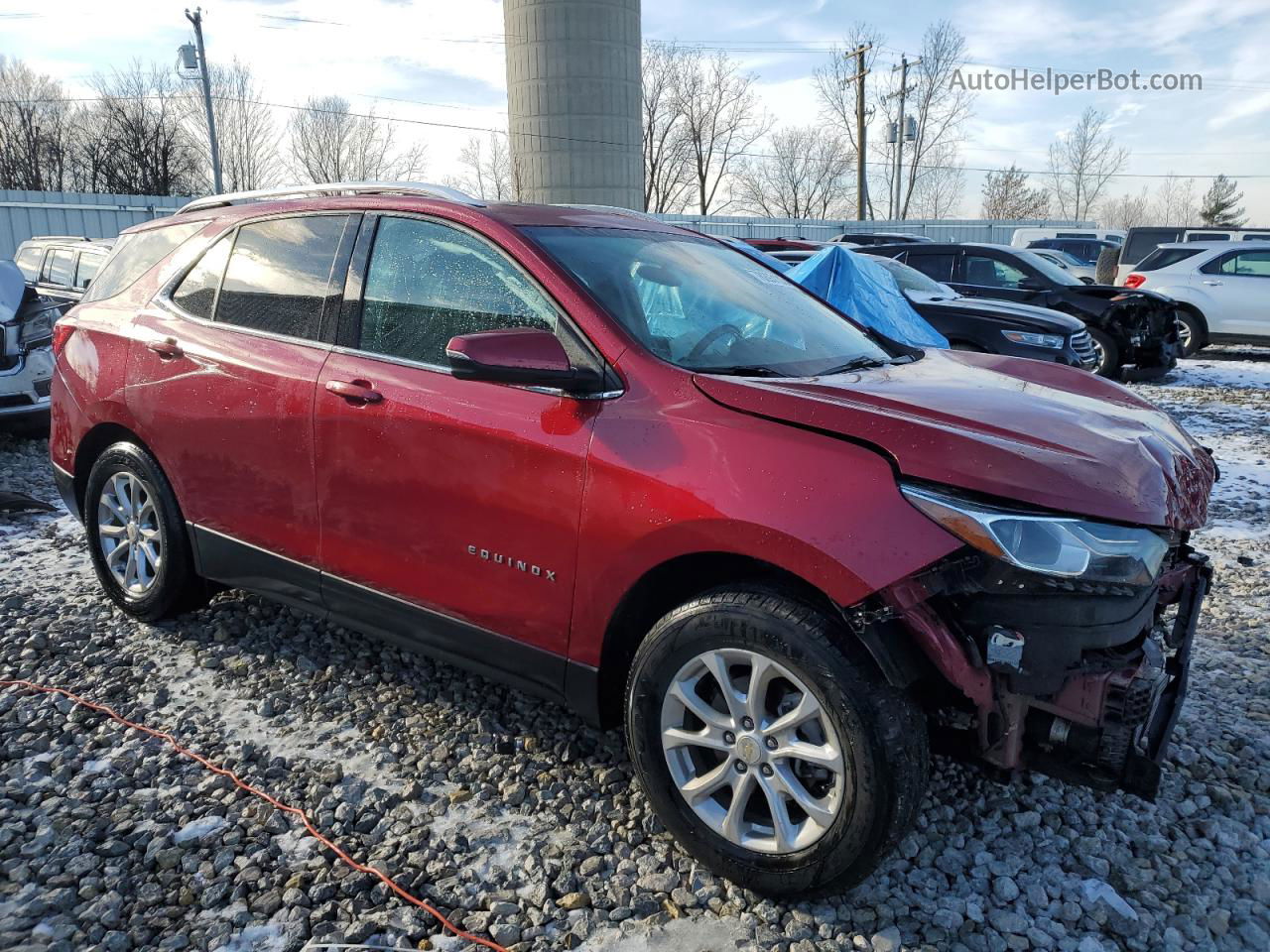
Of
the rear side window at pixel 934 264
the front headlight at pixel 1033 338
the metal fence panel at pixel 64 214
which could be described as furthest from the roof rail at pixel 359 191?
the metal fence panel at pixel 64 214

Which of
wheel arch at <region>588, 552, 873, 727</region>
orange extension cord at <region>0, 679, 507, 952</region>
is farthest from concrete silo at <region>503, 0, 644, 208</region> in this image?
wheel arch at <region>588, 552, 873, 727</region>

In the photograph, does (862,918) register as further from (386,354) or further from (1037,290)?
(1037,290)

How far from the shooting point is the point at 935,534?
2.04 metres

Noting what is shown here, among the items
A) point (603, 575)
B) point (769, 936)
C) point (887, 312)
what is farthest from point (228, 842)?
point (887, 312)

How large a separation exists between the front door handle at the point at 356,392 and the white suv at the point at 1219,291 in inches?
520

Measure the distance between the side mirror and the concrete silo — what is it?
32.1m

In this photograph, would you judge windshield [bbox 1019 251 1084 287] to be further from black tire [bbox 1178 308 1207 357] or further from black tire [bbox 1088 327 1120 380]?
black tire [bbox 1178 308 1207 357]

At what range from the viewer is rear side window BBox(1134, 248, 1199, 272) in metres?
13.8

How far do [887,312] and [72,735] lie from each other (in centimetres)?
609

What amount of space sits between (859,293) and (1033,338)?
2642 millimetres

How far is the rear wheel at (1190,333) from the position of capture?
13.5m

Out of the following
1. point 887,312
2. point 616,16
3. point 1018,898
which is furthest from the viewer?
point 616,16

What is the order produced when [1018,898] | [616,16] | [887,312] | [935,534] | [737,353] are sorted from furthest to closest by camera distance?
[616,16], [887,312], [737,353], [1018,898], [935,534]

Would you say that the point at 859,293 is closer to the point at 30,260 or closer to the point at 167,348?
the point at 167,348
